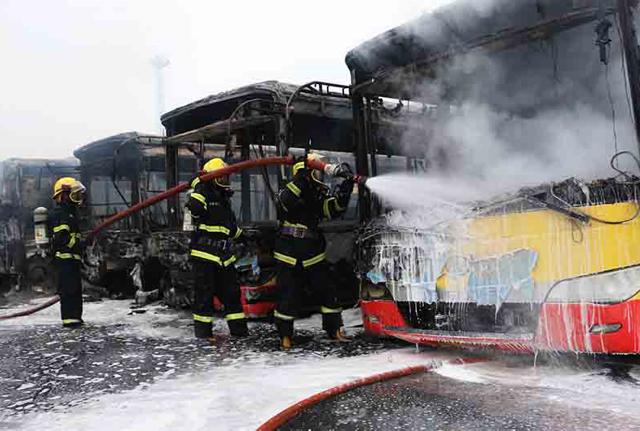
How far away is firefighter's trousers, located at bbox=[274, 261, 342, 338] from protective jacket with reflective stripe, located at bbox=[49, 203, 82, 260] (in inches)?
113

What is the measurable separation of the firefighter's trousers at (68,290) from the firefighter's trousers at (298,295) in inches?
111

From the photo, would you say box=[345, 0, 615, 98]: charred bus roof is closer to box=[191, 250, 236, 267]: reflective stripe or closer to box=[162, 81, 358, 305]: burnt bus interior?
box=[162, 81, 358, 305]: burnt bus interior

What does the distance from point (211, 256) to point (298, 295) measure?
0.99m

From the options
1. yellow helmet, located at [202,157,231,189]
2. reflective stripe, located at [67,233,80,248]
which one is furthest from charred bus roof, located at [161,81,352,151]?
reflective stripe, located at [67,233,80,248]

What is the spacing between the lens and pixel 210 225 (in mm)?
5691

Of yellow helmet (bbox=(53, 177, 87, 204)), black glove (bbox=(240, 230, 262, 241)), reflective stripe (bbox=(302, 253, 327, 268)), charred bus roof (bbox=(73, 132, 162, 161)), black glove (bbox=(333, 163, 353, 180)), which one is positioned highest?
charred bus roof (bbox=(73, 132, 162, 161))

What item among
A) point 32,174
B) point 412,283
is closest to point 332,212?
point 412,283

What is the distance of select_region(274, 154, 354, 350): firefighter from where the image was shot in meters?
5.19

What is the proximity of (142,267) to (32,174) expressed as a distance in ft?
12.9

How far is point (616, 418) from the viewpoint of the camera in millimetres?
2998

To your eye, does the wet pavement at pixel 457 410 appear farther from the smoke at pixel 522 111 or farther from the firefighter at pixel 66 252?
the firefighter at pixel 66 252

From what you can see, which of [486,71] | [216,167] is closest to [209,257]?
[216,167]

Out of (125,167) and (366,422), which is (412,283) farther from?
(125,167)

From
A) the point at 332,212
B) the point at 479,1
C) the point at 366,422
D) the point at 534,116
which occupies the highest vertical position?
the point at 479,1
